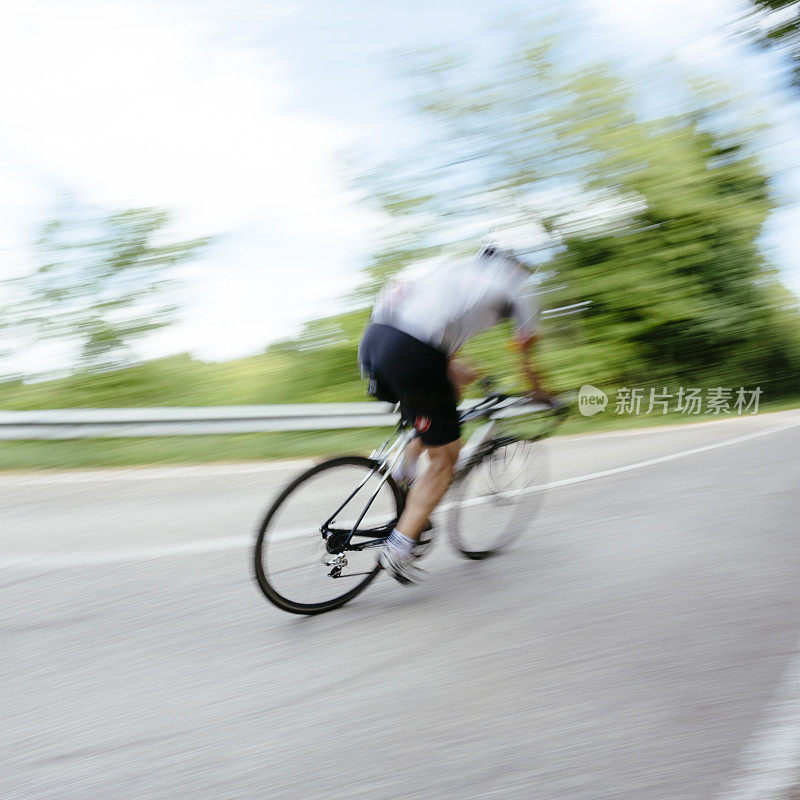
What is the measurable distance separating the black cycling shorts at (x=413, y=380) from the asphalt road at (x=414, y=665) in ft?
3.15

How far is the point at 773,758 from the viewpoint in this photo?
2770 mm

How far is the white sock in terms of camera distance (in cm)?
407

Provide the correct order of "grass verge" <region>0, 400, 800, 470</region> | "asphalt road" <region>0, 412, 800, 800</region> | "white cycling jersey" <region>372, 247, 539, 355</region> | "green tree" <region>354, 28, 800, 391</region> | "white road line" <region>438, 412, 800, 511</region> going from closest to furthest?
1. "asphalt road" <region>0, 412, 800, 800</region>
2. "white cycling jersey" <region>372, 247, 539, 355</region>
3. "white road line" <region>438, 412, 800, 511</region>
4. "grass verge" <region>0, 400, 800, 470</region>
5. "green tree" <region>354, 28, 800, 391</region>

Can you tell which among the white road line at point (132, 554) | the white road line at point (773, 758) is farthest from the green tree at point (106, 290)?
the white road line at point (773, 758)

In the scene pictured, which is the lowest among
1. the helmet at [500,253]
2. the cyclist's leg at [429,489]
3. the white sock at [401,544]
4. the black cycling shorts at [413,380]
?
the white sock at [401,544]

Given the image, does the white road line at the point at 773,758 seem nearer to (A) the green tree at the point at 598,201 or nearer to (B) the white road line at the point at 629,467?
(B) the white road line at the point at 629,467

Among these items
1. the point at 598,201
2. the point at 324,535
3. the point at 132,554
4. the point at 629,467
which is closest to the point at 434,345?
the point at 324,535

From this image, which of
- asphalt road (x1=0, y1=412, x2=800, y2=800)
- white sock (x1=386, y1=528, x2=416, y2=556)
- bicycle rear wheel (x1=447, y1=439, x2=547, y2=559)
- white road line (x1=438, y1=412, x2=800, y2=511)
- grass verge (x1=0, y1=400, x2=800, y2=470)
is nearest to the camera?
asphalt road (x1=0, y1=412, x2=800, y2=800)

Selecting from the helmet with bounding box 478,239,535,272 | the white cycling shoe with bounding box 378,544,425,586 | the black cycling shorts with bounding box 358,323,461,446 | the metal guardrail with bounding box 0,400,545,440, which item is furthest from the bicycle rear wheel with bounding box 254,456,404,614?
the metal guardrail with bounding box 0,400,545,440

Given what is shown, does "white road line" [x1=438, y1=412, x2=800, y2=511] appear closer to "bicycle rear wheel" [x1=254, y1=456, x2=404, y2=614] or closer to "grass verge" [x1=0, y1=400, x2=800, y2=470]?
"bicycle rear wheel" [x1=254, y1=456, x2=404, y2=614]

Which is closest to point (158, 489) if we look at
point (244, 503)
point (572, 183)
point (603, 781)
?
point (244, 503)

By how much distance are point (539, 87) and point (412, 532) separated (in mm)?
14513

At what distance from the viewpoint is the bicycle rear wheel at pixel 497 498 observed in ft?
15.2

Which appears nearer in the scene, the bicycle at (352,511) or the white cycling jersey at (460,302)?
the white cycling jersey at (460,302)
